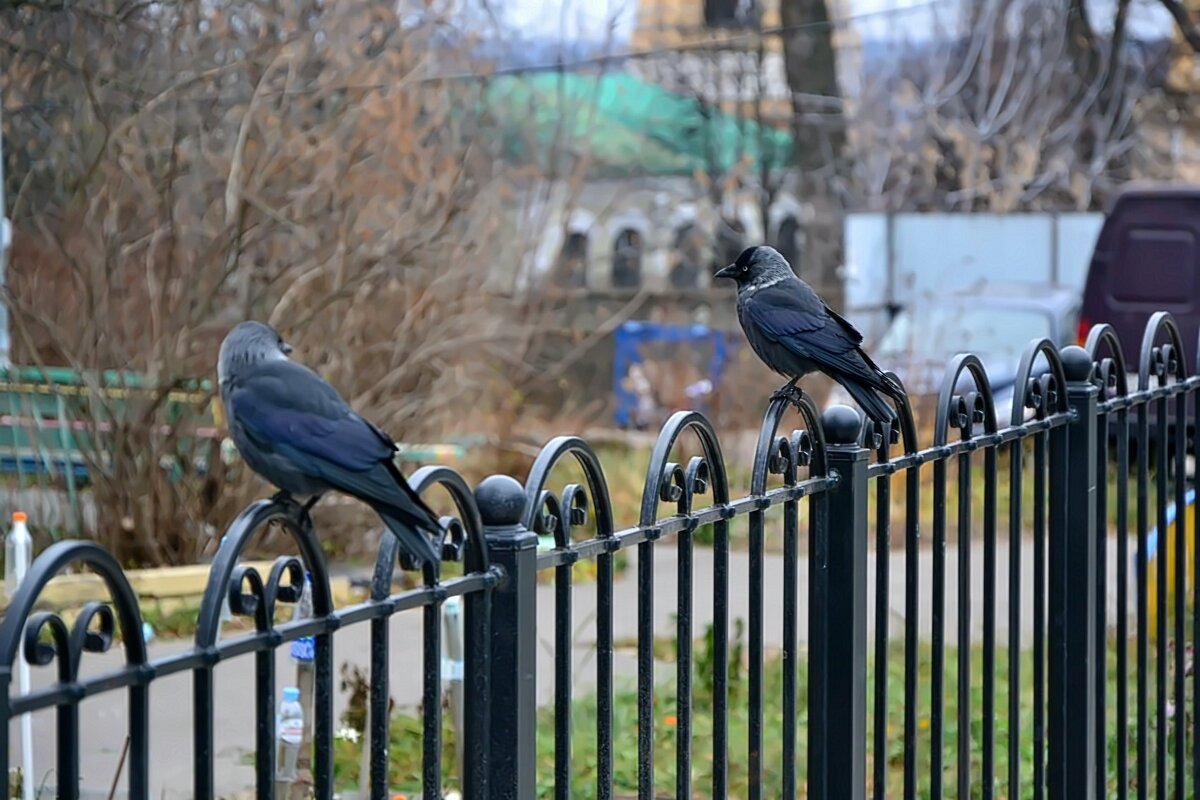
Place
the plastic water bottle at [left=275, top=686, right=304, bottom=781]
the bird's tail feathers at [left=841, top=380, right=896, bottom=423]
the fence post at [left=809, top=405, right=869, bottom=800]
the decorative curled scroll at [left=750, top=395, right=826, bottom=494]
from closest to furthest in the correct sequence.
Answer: the decorative curled scroll at [left=750, top=395, right=826, bottom=494], the fence post at [left=809, top=405, right=869, bottom=800], the bird's tail feathers at [left=841, top=380, right=896, bottom=423], the plastic water bottle at [left=275, top=686, right=304, bottom=781]

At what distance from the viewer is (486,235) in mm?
10344

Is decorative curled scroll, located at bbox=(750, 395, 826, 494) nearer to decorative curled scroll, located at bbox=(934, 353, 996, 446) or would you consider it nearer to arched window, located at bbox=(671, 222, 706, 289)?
decorative curled scroll, located at bbox=(934, 353, 996, 446)

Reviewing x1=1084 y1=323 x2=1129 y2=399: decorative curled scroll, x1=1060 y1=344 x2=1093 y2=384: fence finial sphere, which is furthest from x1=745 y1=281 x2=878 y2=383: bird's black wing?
x1=1084 y1=323 x2=1129 y2=399: decorative curled scroll

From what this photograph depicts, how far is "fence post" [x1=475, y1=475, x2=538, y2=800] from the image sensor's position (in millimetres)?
1812

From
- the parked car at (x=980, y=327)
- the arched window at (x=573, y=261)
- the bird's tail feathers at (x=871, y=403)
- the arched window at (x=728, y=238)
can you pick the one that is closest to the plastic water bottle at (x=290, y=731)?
the bird's tail feathers at (x=871, y=403)

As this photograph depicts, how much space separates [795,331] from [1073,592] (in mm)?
716

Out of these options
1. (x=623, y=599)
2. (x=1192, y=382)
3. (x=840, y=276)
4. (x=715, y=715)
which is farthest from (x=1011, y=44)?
(x=715, y=715)

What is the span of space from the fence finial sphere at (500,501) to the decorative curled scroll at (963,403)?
3.40 feet

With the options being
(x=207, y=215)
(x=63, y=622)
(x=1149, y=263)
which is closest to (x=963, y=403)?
(x=63, y=622)

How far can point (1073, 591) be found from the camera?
125 inches

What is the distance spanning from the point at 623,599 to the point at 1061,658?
5913mm

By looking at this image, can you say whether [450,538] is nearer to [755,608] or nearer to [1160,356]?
[755,608]

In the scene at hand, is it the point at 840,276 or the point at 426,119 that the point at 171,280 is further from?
the point at 840,276

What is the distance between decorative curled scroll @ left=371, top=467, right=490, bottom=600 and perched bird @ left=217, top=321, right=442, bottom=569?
0.08 ft
